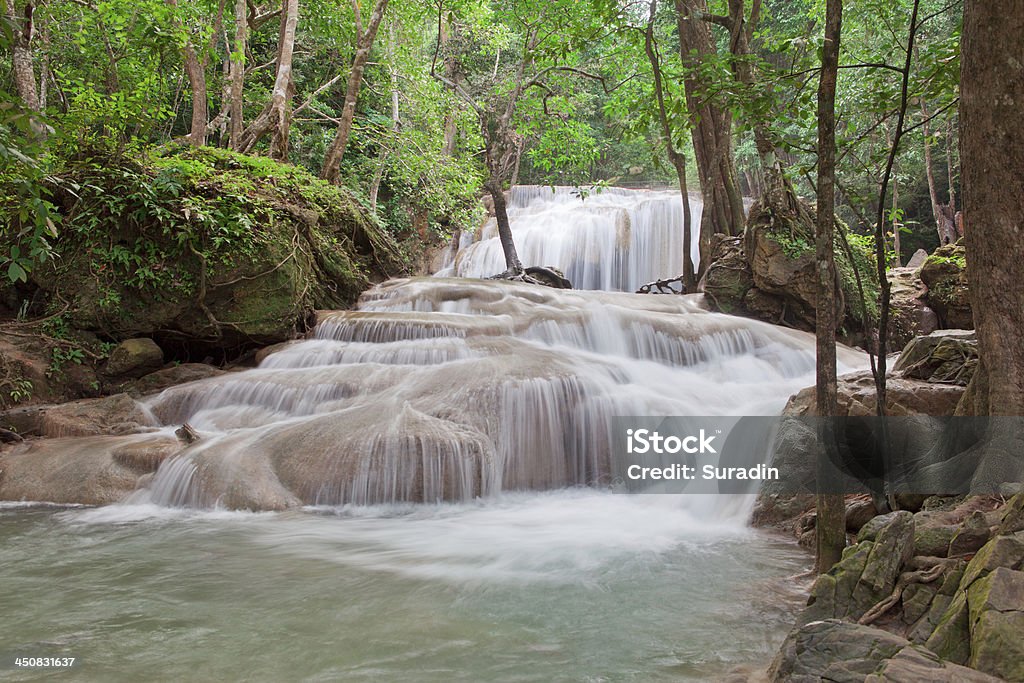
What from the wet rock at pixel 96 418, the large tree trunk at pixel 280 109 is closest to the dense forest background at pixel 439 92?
the large tree trunk at pixel 280 109

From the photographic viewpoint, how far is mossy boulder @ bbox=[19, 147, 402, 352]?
317 inches

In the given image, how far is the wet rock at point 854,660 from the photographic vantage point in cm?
199

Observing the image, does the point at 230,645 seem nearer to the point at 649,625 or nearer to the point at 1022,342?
the point at 649,625

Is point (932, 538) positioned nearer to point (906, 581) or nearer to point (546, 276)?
point (906, 581)

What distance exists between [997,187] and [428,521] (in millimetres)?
4208

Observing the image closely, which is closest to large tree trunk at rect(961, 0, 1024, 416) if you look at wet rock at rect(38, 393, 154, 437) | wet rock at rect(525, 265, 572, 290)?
wet rock at rect(38, 393, 154, 437)

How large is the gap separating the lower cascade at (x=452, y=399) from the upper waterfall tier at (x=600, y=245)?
27.0 feet

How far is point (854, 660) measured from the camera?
7.11ft

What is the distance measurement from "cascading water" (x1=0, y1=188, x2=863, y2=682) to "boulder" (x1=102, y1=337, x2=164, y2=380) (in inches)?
44.6

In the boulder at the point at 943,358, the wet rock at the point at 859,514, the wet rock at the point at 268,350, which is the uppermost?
the boulder at the point at 943,358

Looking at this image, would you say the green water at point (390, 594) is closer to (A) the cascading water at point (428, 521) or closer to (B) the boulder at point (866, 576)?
(A) the cascading water at point (428, 521)

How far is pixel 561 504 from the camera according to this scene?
5809 mm

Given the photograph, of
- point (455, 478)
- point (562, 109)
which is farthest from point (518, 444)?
point (562, 109)

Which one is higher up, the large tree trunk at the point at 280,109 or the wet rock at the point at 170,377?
the large tree trunk at the point at 280,109
